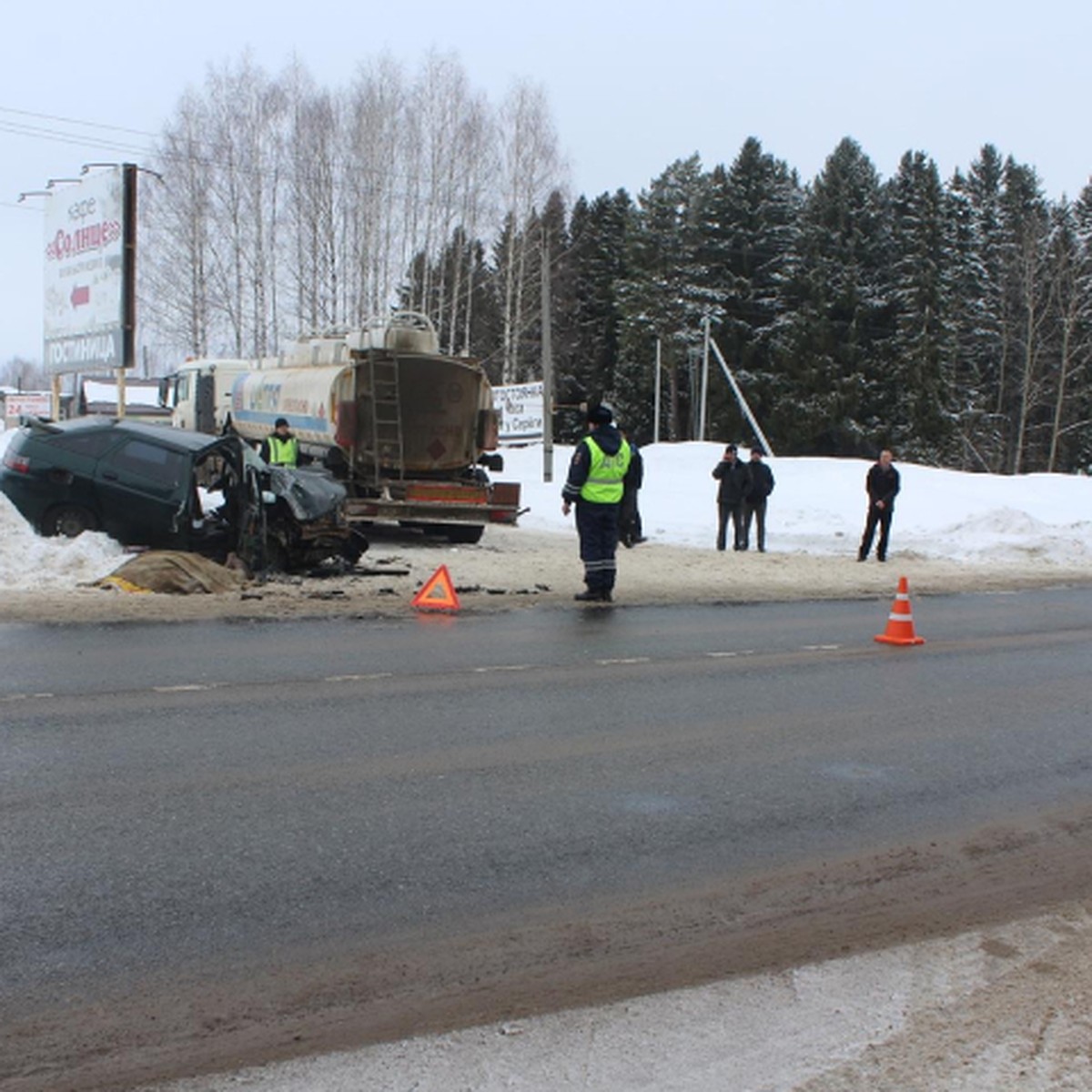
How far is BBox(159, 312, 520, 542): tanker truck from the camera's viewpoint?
1869 centimetres

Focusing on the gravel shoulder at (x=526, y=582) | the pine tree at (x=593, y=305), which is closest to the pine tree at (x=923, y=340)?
the pine tree at (x=593, y=305)

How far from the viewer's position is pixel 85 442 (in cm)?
1380

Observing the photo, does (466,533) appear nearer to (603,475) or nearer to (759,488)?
(759,488)

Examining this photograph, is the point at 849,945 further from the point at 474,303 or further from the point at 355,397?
the point at 474,303

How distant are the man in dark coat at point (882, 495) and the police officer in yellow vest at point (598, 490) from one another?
6.83m

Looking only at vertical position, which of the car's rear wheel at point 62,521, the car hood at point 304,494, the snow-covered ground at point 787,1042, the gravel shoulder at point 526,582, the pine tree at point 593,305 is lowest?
the gravel shoulder at point 526,582

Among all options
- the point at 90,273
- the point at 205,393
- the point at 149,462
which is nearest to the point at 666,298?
the point at 205,393

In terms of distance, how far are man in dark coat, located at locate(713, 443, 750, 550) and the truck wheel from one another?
373 cm

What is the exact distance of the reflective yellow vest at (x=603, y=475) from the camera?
12609 millimetres

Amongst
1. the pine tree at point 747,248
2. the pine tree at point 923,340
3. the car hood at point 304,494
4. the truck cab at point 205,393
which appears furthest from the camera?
the pine tree at point 747,248

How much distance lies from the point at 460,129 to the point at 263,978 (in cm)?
4421

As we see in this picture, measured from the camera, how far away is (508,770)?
6.23 metres

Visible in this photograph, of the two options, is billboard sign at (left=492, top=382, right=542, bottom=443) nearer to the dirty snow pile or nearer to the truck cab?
the dirty snow pile

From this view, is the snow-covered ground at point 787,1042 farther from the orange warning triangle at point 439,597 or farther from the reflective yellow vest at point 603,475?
the reflective yellow vest at point 603,475
